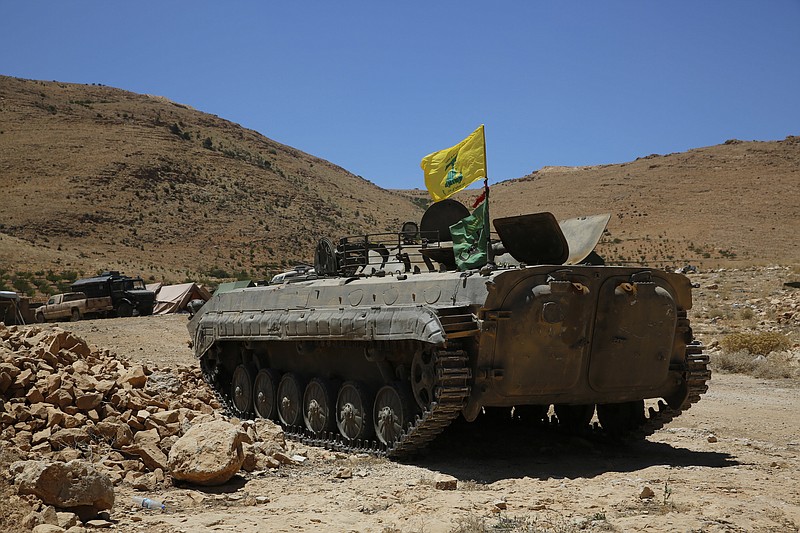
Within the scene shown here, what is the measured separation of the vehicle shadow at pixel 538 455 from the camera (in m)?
10.00

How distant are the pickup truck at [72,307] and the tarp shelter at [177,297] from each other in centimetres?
227

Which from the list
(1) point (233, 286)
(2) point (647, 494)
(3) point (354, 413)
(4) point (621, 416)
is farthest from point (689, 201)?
(2) point (647, 494)

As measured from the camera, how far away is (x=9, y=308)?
27797 mm

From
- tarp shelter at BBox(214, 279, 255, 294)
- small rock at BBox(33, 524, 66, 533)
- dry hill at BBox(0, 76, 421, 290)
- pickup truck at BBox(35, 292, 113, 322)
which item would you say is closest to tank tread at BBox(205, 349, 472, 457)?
small rock at BBox(33, 524, 66, 533)

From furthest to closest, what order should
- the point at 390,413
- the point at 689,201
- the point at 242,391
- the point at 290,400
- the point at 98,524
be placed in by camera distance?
the point at 689,201, the point at 242,391, the point at 290,400, the point at 390,413, the point at 98,524

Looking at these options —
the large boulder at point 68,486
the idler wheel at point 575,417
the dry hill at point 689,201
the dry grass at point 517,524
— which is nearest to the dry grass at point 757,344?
the idler wheel at point 575,417

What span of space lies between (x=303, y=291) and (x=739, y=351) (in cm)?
1234

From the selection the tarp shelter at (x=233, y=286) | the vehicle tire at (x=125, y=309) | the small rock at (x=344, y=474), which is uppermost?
the tarp shelter at (x=233, y=286)

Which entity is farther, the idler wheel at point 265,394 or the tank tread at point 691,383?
the idler wheel at point 265,394

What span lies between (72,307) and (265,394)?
20.1 metres

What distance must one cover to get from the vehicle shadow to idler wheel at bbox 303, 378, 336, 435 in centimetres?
152

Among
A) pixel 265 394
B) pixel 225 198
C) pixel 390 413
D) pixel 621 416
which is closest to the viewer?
pixel 390 413

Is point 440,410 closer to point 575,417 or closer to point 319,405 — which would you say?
point 319,405

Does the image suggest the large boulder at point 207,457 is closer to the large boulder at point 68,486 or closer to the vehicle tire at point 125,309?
the large boulder at point 68,486
